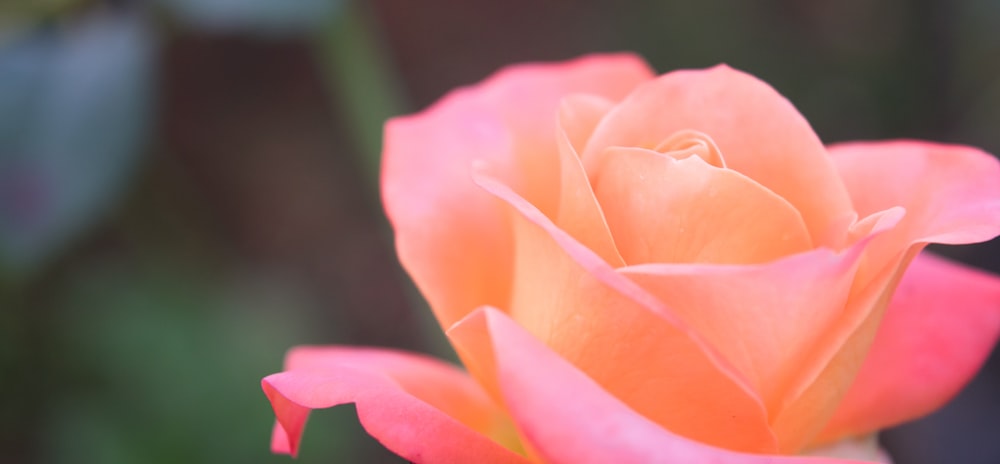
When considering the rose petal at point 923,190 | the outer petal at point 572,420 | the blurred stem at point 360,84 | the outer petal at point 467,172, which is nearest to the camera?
the outer petal at point 572,420

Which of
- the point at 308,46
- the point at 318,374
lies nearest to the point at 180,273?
the point at 308,46

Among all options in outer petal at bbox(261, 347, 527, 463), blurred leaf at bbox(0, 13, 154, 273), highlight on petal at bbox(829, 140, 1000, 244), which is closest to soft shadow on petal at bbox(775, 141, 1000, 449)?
highlight on petal at bbox(829, 140, 1000, 244)

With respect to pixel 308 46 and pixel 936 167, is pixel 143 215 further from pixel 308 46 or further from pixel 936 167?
pixel 936 167

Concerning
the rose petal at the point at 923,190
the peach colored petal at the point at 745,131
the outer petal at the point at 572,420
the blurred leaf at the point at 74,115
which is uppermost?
the blurred leaf at the point at 74,115

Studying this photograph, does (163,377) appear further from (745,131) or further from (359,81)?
(745,131)

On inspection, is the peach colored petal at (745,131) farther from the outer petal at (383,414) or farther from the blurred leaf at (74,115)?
the blurred leaf at (74,115)

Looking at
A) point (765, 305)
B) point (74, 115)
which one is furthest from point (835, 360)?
point (74, 115)

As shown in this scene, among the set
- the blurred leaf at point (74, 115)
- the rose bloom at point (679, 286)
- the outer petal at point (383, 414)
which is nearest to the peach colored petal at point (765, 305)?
the rose bloom at point (679, 286)
